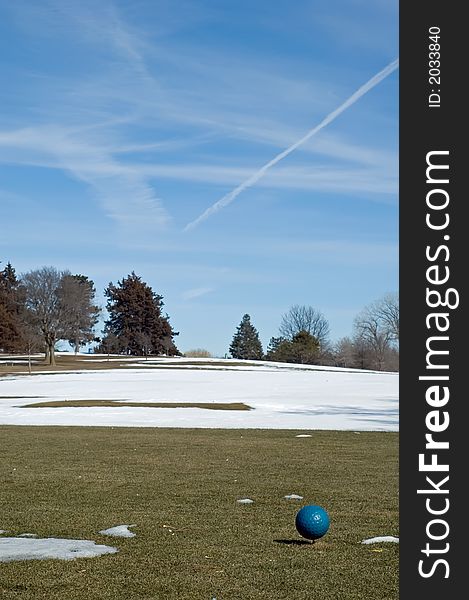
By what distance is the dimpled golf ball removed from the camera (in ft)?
26.2

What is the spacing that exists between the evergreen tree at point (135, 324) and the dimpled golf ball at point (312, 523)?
10572 centimetres

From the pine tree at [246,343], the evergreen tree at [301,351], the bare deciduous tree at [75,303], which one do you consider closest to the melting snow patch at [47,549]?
the bare deciduous tree at [75,303]

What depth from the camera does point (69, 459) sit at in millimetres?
15352

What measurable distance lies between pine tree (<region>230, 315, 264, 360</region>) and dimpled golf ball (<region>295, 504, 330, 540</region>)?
11821 centimetres

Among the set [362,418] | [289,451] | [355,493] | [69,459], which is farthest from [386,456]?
[362,418]

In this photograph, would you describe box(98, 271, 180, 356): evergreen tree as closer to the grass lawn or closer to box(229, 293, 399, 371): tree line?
Result: box(229, 293, 399, 371): tree line

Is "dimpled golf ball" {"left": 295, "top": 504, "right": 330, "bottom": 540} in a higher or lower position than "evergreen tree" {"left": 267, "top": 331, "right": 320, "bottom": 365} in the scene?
lower

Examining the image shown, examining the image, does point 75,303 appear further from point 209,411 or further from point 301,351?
point 209,411

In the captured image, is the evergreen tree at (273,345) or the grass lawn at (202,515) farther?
Result: the evergreen tree at (273,345)

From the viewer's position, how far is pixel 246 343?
127 m

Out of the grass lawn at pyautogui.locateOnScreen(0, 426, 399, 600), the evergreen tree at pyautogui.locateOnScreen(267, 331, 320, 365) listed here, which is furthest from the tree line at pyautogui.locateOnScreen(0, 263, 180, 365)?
the grass lawn at pyautogui.locateOnScreen(0, 426, 399, 600)

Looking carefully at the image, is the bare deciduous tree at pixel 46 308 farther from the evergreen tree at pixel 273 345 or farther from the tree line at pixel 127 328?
the evergreen tree at pixel 273 345

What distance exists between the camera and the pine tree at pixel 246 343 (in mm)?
126938

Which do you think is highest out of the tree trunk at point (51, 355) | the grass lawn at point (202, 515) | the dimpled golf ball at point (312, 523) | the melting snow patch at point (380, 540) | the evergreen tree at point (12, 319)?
the evergreen tree at point (12, 319)
